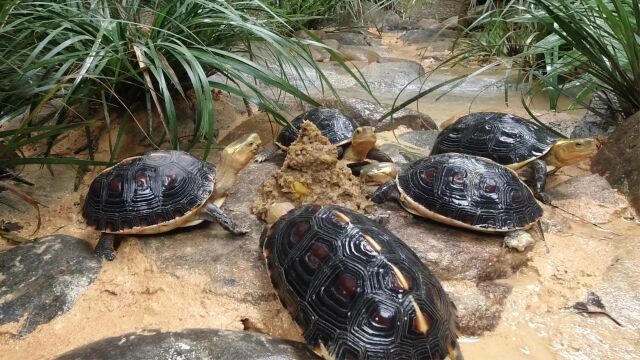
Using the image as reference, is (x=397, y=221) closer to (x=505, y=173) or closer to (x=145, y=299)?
(x=505, y=173)

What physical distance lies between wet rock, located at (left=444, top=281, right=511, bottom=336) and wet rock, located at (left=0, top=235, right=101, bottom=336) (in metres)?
1.75

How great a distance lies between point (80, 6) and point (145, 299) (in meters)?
2.14

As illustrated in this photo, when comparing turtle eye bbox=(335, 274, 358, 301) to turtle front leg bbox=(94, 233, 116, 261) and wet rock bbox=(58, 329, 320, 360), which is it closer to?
wet rock bbox=(58, 329, 320, 360)

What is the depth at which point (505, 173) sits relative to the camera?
2.80 m

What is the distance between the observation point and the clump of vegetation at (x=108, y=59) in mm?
2762

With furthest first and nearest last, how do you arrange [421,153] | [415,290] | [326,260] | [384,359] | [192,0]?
[421,153] → [192,0] → [326,260] → [415,290] → [384,359]

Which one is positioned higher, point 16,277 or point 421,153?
point 16,277

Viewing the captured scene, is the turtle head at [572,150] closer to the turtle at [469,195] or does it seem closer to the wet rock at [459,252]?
the turtle at [469,195]

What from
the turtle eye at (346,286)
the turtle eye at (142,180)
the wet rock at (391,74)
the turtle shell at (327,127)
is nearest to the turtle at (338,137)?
the turtle shell at (327,127)

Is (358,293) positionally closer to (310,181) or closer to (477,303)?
(477,303)

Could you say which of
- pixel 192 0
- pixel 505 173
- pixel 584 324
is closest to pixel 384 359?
pixel 584 324

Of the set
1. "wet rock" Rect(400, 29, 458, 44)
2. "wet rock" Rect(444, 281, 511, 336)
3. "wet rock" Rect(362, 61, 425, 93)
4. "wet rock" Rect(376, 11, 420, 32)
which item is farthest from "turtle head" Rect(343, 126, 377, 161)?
"wet rock" Rect(376, 11, 420, 32)

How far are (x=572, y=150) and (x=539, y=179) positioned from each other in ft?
1.08

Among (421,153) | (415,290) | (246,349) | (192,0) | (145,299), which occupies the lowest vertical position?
(421,153)
